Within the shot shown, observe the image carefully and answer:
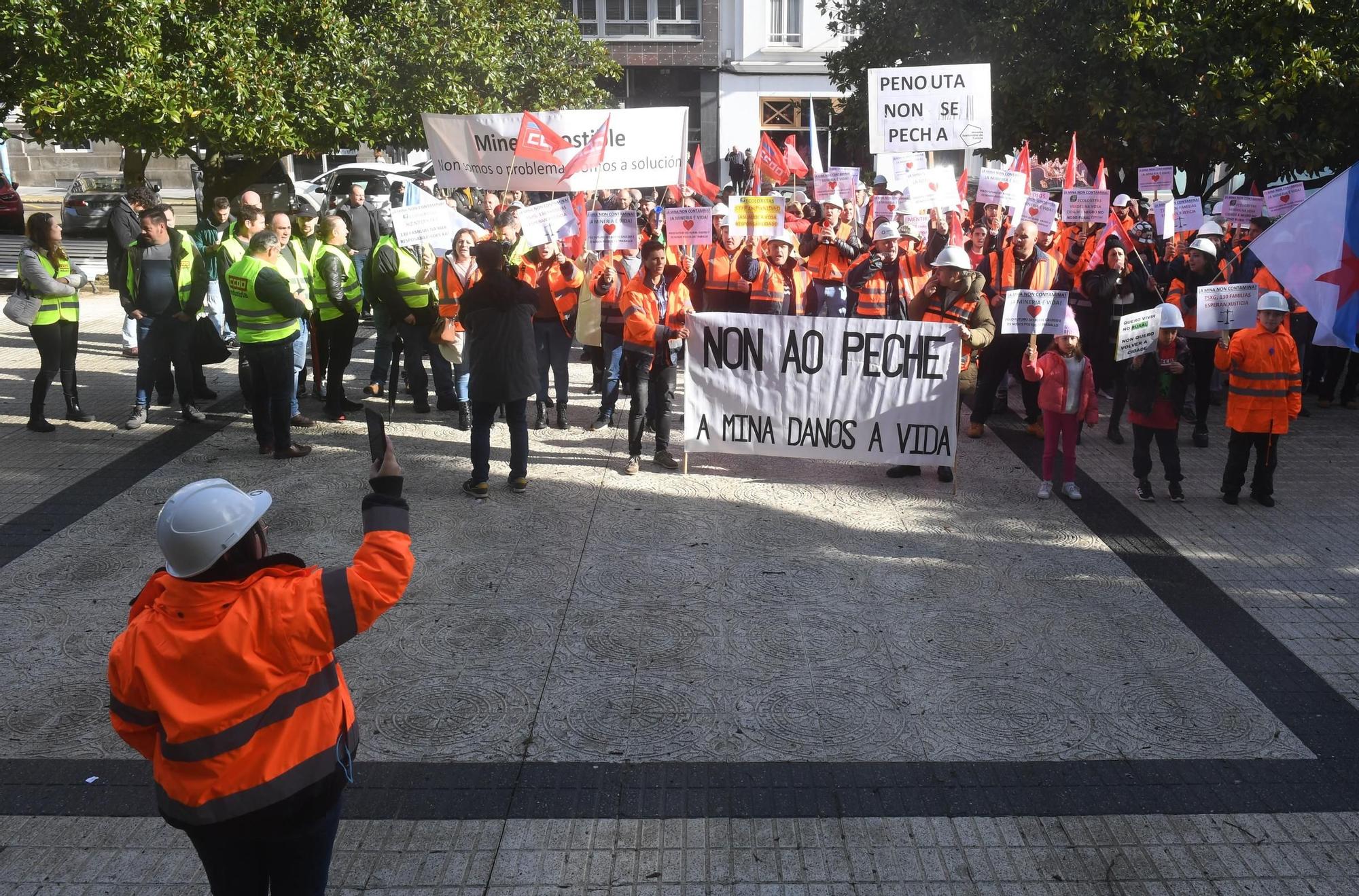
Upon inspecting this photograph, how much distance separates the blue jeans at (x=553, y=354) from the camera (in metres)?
10.2

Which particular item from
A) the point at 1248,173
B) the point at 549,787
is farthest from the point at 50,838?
the point at 1248,173

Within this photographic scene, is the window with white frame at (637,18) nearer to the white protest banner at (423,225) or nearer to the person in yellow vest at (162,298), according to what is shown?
the white protest banner at (423,225)

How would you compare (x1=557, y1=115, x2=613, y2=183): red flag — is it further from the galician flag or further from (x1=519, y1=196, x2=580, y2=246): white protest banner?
the galician flag

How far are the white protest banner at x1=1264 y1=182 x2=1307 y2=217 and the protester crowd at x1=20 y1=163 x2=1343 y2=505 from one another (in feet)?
1.13

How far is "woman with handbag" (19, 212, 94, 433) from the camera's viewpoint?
31.6 feet

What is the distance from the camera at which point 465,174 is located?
11.7 meters

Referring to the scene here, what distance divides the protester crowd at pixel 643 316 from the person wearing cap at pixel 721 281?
0.02m

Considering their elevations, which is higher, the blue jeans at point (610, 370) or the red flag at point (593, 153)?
the red flag at point (593, 153)

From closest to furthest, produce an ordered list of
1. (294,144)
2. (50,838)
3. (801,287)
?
(50,838) < (801,287) < (294,144)

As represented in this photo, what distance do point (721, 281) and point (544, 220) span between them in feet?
5.43

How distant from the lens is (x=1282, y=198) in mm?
11867

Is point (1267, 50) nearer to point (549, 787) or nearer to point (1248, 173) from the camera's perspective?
point (1248, 173)

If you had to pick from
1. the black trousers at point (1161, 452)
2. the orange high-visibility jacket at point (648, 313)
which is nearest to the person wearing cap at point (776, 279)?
the orange high-visibility jacket at point (648, 313)

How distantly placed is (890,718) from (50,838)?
3.37 metres
